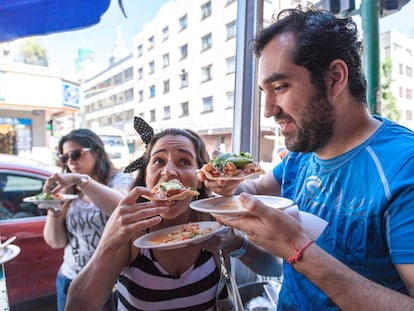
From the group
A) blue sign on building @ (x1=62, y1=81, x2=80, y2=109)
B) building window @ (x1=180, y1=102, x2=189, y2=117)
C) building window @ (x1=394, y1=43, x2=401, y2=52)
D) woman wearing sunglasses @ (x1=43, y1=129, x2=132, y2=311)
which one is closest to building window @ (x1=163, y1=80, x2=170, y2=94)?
building window @ (x1=180, y1=102, x2=189, y2=117)

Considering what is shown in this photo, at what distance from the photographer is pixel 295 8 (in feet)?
4.84

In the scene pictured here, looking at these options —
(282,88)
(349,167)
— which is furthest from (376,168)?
(282,88)

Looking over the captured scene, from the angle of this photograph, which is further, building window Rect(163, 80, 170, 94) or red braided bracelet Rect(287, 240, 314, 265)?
building window Rect(163, 80, 170, 94)

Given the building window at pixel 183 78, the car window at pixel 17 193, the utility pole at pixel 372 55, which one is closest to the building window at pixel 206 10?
the building window at pixel 183 78

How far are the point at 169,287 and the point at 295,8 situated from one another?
59.4 inches

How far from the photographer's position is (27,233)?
2.88m

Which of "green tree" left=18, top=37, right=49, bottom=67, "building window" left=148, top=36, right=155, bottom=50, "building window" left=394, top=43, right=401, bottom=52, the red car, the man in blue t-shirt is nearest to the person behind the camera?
the man in blue t-shirt

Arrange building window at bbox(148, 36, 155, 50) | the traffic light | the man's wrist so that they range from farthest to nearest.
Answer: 1. the traffic light
2. building window at bbox(148, 36, 155, 50)
3. the man's wrist

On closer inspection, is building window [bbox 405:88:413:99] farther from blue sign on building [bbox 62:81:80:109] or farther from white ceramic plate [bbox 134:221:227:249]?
blue sign on building [bbox 62:81:80:109]

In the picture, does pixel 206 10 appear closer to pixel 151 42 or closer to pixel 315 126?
pixel 151 42

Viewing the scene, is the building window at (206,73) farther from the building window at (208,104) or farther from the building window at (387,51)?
the building window at (387,51)

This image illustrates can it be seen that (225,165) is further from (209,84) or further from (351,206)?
(209,84)

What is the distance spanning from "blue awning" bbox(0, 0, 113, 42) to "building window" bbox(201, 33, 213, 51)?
2.10 m

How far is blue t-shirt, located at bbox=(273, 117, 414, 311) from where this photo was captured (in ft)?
2.91
